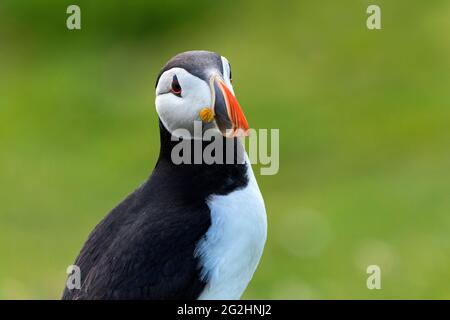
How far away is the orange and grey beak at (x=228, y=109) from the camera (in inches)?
228

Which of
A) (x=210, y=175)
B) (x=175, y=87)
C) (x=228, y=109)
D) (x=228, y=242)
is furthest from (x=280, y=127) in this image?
(x=228, y=109)

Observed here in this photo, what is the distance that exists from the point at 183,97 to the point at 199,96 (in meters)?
0.10

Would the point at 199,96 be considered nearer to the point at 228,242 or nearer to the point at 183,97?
the point at 183,97

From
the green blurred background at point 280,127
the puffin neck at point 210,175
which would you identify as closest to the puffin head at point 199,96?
the puffin neck at point 210,175

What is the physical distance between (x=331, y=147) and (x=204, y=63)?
9.74 m

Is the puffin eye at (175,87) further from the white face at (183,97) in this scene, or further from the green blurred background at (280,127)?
the green blurred background at (280,127)

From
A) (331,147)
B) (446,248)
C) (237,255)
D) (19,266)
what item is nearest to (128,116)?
(331,147)

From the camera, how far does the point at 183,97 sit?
598 centimetres

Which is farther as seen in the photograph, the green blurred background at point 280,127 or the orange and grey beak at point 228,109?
the green blurred background at point 280,127

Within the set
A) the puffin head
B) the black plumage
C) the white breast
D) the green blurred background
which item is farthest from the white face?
the green blurred background

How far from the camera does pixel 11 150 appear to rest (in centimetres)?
1647

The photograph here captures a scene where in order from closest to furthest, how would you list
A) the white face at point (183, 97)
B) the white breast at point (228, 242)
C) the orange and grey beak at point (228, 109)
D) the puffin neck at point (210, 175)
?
the orange and grey beak at point (228, 109) < the white face at point (183, 97) < the white breast at point (228, 242) < the puffin neck at point (210, 175)

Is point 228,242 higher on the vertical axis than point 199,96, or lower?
lower

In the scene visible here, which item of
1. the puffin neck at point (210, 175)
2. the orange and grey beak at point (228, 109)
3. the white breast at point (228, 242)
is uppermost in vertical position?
the orange and grey beak at point (228, 109)
